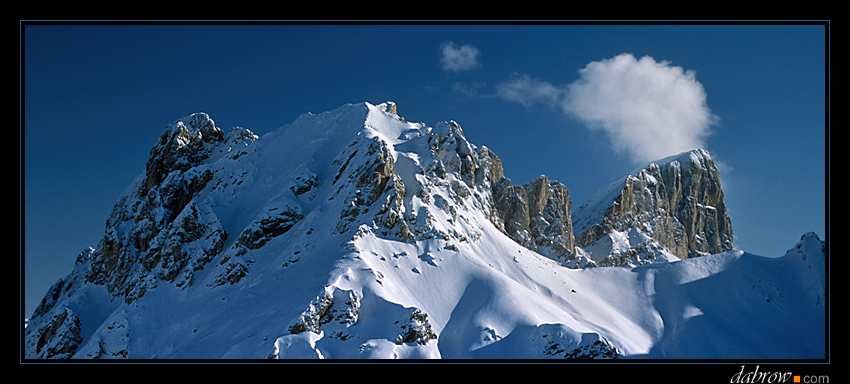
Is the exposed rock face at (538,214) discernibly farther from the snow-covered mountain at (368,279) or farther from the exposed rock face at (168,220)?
the exposed rock face at (168,220)

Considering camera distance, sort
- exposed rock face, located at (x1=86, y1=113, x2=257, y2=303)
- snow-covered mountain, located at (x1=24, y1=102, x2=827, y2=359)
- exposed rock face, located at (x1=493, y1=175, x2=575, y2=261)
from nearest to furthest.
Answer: snow-covered mountain, located at (x1=24, y1=102, x2=827, y2=359) → exposed rock face, located at (x1=86, y1=113, x2=257, y2=303) → exposed rock face, located at (x1=493, y1=175, x2=575, y2=261)

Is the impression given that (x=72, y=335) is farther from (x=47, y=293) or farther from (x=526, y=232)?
(x=526, y=232)

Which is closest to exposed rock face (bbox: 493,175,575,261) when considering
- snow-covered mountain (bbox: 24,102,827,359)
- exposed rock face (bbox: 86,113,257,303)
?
snow-covered mountain (bbox: 24,102,827,359)

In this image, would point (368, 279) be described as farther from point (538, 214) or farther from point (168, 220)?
point (538, 214)

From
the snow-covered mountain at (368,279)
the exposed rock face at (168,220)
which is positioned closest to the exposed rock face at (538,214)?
the snow-covered mountain at (368,279)

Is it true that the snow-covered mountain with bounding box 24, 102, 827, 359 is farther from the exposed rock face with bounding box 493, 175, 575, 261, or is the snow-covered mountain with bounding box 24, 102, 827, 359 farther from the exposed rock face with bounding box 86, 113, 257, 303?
the exposed rock face with bounding box 493, 175, 575, 261

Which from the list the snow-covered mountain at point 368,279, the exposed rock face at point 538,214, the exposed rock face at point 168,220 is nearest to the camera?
the snow-covered mountain at point 368,279
